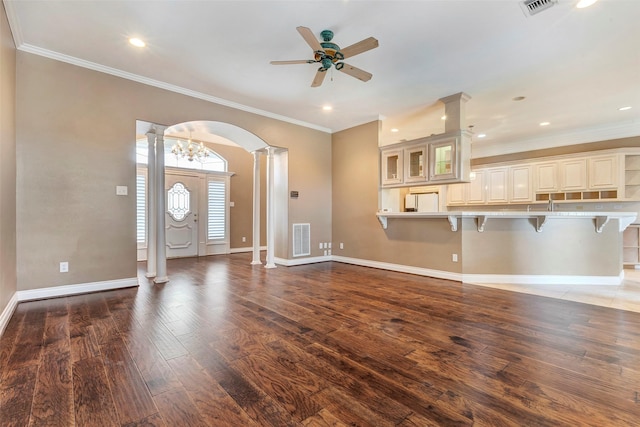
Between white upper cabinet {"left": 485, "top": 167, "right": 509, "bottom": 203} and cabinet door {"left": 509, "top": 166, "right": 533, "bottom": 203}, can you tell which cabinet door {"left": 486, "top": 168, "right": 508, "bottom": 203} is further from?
cabinet door {"left": 509, "top": 166, "right": 533, "bottom": 203}

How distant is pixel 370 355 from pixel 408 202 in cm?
612

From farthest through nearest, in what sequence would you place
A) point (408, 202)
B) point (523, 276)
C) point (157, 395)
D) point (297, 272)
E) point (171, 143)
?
point (408, 202) → point (171, 143) → point (297, 272) → point (523, 276) → point (157, 395)

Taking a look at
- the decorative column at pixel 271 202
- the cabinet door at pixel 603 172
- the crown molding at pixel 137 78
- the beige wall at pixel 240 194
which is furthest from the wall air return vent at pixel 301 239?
the cabinet door at pixel 603 172

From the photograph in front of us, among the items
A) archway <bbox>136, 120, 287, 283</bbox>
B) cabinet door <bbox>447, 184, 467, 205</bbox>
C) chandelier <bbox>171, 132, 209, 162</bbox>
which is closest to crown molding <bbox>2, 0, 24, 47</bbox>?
archway <bbox>136, 120, 287, 283</bbox>

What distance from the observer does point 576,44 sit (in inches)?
120

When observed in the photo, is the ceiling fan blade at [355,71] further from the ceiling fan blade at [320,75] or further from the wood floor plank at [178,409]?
the wood floor plank at [178,409]

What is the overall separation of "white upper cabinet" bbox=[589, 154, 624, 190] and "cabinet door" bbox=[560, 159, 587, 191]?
112mm

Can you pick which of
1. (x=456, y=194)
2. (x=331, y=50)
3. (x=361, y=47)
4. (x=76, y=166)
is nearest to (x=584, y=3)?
(x=361, y=47)

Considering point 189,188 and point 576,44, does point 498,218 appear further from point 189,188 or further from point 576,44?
point 189,188

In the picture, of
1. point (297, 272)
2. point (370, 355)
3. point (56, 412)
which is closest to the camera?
point (56, 412)

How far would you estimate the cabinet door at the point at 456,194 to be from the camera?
784cm

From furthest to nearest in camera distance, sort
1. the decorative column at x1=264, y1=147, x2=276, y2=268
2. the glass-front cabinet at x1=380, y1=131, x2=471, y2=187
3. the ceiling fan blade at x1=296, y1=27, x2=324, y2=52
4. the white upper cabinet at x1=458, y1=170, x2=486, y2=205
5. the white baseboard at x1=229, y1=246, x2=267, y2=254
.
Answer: the white baseboard at x1=229, y1=246, x2=267, y2=254 < the white upper cabinet at x1=458, y1=170, x2=486, y2=205 < the decorative column at x1=264, y1=147, x2=276, y2=268 < the glass-front cabinet at x1=380, y1=131, x2=471, y2=187 < the ceiling fan blade at x1=296, y1=27, x2=324, y2=52

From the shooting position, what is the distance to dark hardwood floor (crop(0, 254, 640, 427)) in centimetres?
145

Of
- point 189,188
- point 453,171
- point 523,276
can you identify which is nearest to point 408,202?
point 453,171
